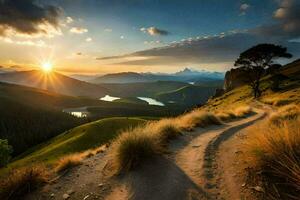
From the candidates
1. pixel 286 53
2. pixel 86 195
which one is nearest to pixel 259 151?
pixel 86 195

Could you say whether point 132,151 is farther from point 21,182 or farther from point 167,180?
point 21,182

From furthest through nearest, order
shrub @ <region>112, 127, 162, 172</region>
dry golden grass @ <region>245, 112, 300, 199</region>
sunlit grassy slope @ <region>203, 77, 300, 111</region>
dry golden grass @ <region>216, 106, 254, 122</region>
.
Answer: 1. sunlit grassy slope @ <region>203, 77, 300, 111</region>
2. dry golden grass @ <region>216, 106, 254, 122</region>
3. shrub @ <region>112, 127, 162, 172</region>
4. dry golden grass @ <region>245, 112, 300, 199</region>

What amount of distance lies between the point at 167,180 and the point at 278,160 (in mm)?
3648

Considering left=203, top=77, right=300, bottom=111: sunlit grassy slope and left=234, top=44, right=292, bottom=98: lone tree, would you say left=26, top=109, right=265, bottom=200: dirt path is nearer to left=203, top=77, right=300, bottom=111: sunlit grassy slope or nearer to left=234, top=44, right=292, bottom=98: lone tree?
left=203, top=77, right=300, bottom=111: sunlit grassy slope

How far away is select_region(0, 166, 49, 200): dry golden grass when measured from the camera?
10.5m

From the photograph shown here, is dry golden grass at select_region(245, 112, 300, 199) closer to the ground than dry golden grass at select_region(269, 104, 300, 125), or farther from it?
farther from it

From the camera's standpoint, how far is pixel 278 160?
26.9 feet

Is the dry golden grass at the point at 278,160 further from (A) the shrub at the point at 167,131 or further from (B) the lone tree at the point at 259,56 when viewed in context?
(B) the lone tree at the point at 259,56

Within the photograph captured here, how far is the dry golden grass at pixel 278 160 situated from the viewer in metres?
7.27

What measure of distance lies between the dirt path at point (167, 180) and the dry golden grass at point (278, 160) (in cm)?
96

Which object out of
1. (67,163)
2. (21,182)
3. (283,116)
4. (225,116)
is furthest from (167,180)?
(225,116)

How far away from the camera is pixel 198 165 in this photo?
10484 millimetres

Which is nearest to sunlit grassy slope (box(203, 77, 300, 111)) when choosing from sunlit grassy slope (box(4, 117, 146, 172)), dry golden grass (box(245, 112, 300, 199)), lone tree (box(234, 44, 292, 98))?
lone tree (box(234, 44, 292, 98))

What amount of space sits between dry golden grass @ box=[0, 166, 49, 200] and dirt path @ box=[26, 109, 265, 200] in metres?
0.45
